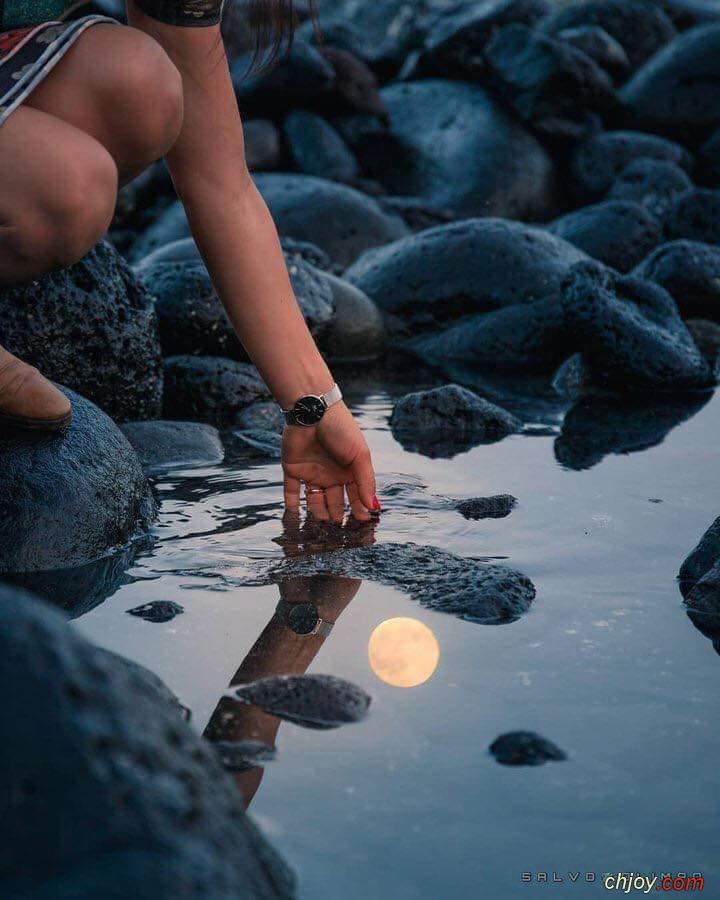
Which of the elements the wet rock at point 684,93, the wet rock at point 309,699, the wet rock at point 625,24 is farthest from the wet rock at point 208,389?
the wet rock at point 625,24

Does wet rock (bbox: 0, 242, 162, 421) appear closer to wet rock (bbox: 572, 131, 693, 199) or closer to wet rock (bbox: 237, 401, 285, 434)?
wet rock (bbox: 237, 401, 285, 434)

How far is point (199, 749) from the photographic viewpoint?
1.60 meters

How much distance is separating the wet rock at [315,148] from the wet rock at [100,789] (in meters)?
11.8

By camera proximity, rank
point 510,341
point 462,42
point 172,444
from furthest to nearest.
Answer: point 462,42
point 510,341
point 172,444

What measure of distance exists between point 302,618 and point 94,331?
86.0 inches

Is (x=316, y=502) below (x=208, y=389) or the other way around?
the other way around

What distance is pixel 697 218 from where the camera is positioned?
991cm

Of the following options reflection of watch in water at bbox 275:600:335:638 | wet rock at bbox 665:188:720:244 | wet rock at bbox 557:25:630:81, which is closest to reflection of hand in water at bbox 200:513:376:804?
reflection of watch in water at bbox 275:600:335:638

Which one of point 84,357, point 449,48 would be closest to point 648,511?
point 84,357

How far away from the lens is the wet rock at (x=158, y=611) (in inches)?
105

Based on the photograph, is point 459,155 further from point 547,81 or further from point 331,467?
point 331,467

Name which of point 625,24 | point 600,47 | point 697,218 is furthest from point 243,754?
point 625,24

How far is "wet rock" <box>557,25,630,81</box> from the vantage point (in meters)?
15.2

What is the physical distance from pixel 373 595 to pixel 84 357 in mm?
2119
